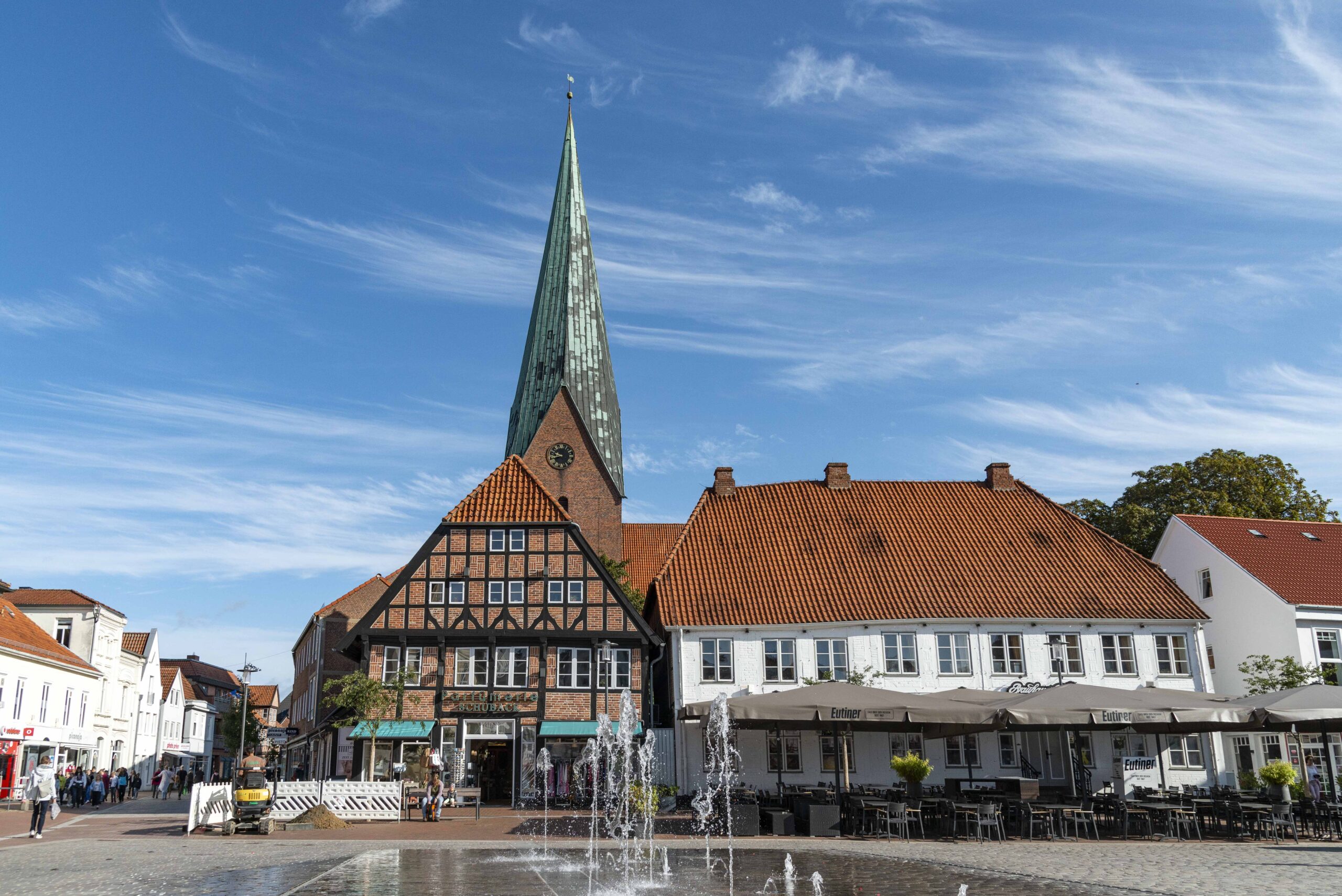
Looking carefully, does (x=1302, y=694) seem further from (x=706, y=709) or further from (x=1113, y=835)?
(x=706, y=709)

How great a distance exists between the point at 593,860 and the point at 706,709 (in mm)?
6895

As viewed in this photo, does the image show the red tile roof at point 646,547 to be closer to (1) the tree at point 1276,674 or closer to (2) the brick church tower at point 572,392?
(2) the brick church tower at point 572,392

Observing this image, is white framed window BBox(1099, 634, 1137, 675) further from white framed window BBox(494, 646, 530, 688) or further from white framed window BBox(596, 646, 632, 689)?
white framed window BBox(494, 646, 530, 688)

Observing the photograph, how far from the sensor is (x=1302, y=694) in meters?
22.4

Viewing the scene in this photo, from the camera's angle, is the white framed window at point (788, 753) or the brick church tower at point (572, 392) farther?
the brick church tower at point (572, 392)

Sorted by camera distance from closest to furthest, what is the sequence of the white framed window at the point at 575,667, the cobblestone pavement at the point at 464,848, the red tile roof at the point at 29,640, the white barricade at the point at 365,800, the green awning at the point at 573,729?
the cobblestone pavement at the point at 464,848
the white barricade at the point at 365,800
the green awning at the point at 573,729
the white framed window at the point at 575,667
the red tile roof at the point at 29,640

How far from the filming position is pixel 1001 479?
41.4 metres

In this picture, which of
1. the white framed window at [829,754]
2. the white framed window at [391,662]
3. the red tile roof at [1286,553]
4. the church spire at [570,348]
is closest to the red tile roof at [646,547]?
the church spire at [570,348]

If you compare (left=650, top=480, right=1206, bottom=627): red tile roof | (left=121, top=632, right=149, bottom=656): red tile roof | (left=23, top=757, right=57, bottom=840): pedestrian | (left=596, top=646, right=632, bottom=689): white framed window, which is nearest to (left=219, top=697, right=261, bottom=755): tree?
(left=121, top=632, right=149, bottom=656): red tile roof

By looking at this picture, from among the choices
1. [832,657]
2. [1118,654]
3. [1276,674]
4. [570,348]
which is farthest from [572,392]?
[1276,674]

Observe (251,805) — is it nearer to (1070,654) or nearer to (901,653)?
(901,653)

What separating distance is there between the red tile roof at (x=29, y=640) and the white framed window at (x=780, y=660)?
26.4 metres

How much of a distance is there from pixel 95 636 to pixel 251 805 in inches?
1288

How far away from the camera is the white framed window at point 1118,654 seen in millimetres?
33938
